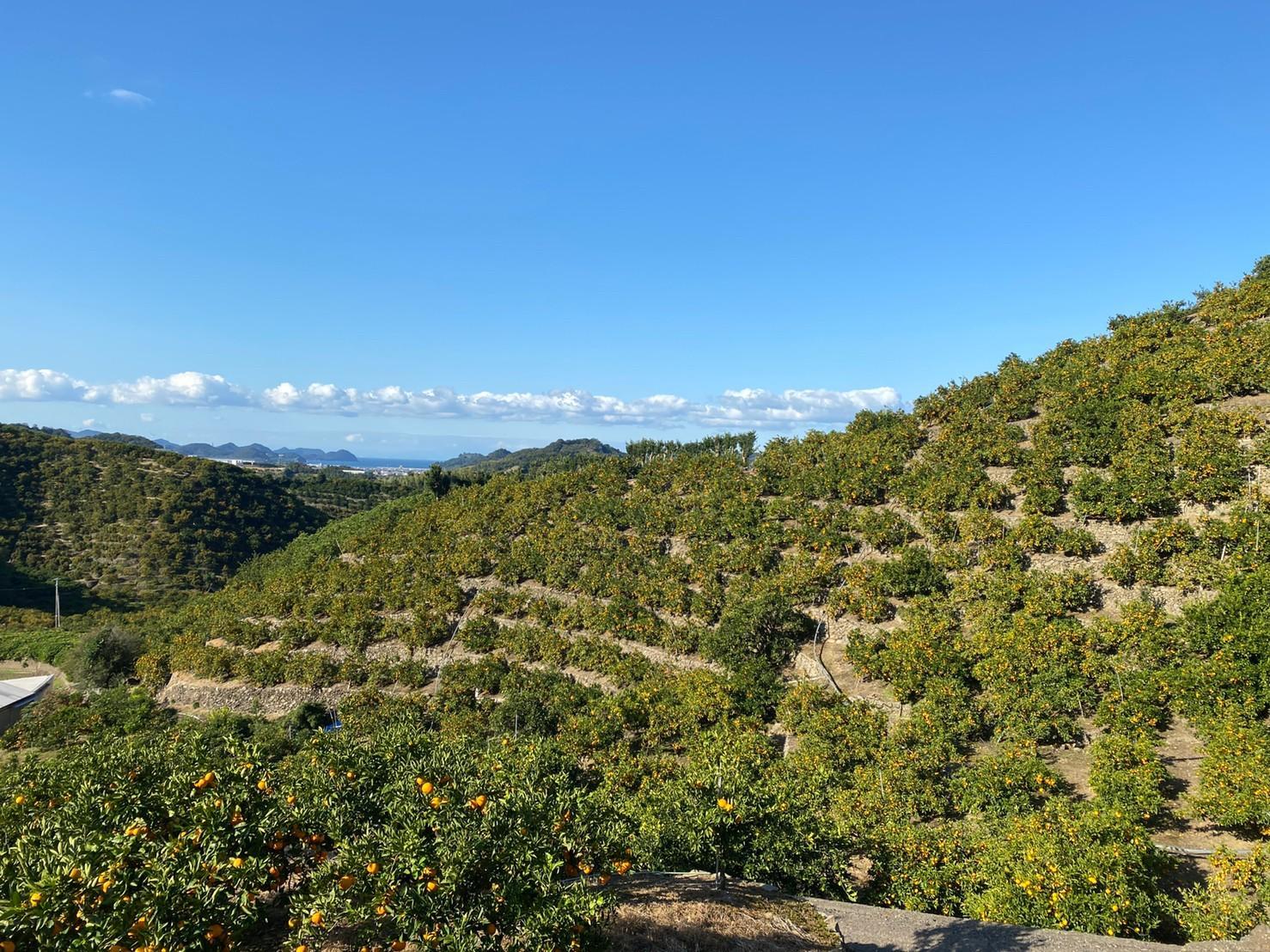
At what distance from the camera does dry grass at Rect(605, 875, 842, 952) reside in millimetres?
6641

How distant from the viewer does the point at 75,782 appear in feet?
20.3

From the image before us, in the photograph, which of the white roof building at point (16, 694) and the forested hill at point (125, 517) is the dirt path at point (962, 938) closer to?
the white roof building at point (16, 694)

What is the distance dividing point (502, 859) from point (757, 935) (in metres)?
3.97

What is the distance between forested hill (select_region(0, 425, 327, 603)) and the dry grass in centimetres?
5726

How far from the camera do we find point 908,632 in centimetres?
1719

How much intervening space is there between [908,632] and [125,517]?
68102 mm

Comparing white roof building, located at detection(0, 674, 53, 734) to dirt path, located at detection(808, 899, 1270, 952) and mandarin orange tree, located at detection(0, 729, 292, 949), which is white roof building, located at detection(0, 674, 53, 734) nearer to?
mandarin orange tree, located at detection(0, 729, 292, 949)

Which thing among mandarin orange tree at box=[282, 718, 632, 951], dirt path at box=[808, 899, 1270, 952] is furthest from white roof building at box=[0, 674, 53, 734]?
dirt path at box=[808, 899, 1270, 952]

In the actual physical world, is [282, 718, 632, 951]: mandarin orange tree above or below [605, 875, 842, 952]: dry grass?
above

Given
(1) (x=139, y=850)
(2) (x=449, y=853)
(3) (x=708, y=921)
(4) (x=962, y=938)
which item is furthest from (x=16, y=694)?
(4) (x=962, y=938)

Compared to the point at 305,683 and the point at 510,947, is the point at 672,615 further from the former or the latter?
the point at 510,947

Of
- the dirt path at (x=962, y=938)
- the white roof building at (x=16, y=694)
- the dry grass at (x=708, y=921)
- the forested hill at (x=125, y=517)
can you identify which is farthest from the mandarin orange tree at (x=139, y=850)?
the forested hill at (x=125, y=517)

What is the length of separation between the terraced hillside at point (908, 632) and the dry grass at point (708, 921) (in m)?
0.60

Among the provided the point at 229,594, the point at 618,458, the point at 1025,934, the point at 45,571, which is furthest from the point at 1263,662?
the point at 45,571
